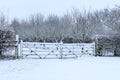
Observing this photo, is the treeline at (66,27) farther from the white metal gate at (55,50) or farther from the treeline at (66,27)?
the white metal gate at (55,50)

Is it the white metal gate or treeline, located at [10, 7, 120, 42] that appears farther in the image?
treeline, located at [10, 7, 120, 42]

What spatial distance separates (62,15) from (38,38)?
27.2ft

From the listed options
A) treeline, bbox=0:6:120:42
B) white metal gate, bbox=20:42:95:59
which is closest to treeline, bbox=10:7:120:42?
treeline, bbox=0:6:120:42

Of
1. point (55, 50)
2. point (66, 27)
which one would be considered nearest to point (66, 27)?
point (66, 27)

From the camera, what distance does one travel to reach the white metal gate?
15474mm

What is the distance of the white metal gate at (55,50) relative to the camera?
15474mm

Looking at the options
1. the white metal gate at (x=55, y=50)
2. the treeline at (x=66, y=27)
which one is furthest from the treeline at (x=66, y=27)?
the white metal gate at (x=55, y=50)

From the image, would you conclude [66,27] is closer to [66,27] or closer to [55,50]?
[66,27]

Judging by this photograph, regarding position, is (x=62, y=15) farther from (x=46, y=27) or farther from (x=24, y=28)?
(x=24, y=28)

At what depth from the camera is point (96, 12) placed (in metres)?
41.1

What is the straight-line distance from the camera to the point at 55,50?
1619 cm

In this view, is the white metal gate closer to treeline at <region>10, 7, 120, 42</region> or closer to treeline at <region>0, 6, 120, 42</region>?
treeline at <region>0, 6, 120, 42</region>

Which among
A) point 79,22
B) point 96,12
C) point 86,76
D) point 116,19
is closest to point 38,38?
point 79,22

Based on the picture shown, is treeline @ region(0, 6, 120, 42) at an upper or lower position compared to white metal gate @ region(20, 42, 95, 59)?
upper
